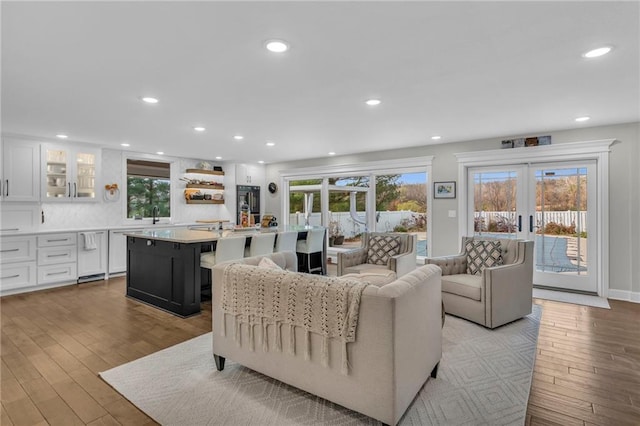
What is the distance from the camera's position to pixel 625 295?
454cm

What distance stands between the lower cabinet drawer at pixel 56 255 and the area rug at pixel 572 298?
23.6 feet

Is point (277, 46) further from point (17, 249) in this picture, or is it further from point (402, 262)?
point (17, 249)

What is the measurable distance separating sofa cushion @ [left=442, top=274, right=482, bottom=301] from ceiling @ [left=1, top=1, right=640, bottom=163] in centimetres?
193

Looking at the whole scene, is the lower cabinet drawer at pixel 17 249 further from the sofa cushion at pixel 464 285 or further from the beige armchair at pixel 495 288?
the sofa cushion at pixel 464 285

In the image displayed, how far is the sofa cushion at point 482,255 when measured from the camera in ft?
12.9

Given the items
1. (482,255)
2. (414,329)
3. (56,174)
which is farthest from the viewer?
(56,174)

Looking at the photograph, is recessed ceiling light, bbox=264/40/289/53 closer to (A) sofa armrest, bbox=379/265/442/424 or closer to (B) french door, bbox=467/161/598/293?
(A) sofa armrest, bbox=379/265/442/424

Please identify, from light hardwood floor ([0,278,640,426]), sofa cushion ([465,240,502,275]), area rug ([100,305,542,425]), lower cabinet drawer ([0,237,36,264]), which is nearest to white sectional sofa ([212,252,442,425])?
area rug ([100,305,542,425])

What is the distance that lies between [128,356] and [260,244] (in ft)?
6.63

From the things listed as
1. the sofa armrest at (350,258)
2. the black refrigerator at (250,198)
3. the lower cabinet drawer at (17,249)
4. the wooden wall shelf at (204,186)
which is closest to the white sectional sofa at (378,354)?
the sofa armrest at (350,258)

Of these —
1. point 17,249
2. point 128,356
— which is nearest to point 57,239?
point 17,249

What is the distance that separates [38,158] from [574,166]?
8.22 metres

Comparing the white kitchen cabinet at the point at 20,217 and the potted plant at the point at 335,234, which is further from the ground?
the white kitchen cabinet at the point at 20,217

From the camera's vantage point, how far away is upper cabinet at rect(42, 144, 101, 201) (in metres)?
5.51
